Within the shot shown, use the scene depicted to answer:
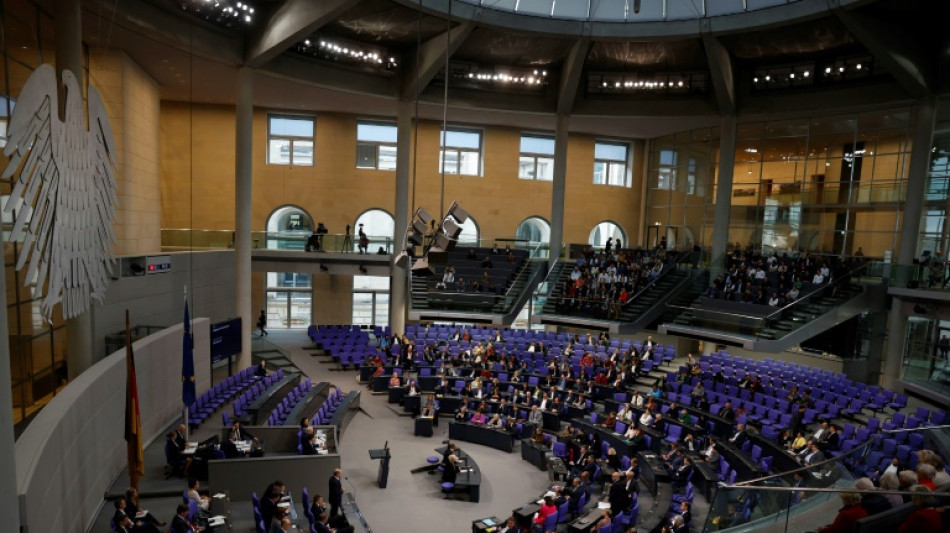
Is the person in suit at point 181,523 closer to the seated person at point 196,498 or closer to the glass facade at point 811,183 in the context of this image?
the seated person at point 196,498

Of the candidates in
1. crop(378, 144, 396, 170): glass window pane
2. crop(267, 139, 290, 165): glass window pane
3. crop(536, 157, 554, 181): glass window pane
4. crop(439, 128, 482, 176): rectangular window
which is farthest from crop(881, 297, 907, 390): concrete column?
crop(267, 139, 290, 165): glass window pane

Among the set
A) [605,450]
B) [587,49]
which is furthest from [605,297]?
[587,49]

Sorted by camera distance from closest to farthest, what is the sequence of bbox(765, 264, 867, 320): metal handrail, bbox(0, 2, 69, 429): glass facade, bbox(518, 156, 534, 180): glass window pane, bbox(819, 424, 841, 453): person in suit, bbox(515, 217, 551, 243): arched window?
1. bbox(0, 2, 69, 429): glass facade
2. bbox(819, 424, 841, 453): person in suit
3. bbox(765, 264, 867, 320): metal handrail
4. bbox(518, 156, 534, 180): glass window pane
5. bbox(515, 217, 551, 243): arched window

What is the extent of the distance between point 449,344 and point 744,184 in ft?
48.7

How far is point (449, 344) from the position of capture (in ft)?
73.3

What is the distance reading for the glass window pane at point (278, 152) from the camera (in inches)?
1076

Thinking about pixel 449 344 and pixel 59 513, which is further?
pixel 449 344

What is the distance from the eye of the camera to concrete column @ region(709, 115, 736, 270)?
79.0 feet

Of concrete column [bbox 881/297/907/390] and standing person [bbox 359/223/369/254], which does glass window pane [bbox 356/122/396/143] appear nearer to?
standing person [bbox 359/223/369/254]

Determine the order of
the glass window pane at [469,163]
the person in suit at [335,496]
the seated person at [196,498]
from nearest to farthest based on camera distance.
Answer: the seated person at [196,498] < the person in suit at [335,496] < the glass window pane at [469,163]

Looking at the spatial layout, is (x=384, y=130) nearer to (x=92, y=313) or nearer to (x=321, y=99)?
(x=321, y=99)

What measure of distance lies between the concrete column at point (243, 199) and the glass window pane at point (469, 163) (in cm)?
1200

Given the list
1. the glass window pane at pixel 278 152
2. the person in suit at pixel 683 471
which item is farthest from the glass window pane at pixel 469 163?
the person in suit at pixel 683 471

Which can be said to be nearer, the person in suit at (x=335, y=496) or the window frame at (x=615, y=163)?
the person in suit at (x=335, y=496)
